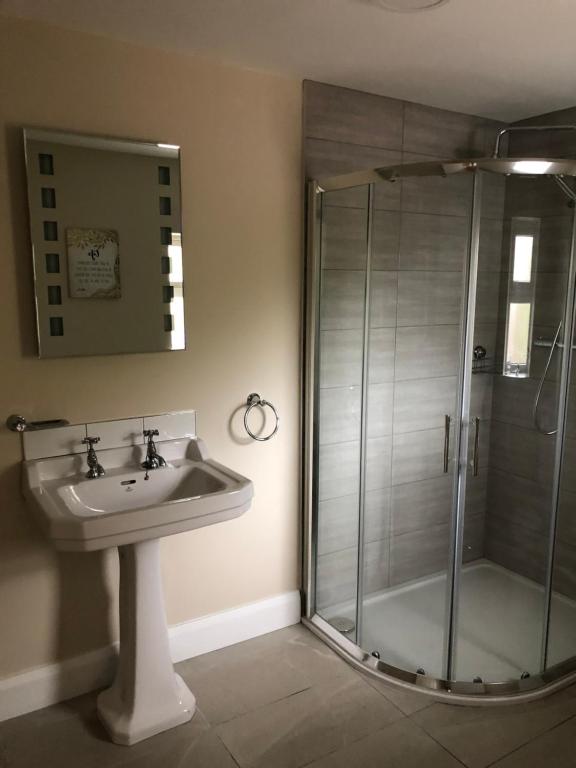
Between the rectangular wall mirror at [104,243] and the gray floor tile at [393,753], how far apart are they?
158cm

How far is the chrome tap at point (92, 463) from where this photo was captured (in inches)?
88.5

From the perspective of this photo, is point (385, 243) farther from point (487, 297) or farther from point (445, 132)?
point (445, 132)

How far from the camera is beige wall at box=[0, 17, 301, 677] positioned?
2090mm

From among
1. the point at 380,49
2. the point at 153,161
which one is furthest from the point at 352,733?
the point at 380,49

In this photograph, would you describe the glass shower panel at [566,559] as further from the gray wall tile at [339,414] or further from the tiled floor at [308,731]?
the gray wall tile at [339,414]

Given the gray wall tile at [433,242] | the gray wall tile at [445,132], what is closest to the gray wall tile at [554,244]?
the gray wall tile at [433,242]

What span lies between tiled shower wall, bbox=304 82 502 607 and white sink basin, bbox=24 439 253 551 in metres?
0.67

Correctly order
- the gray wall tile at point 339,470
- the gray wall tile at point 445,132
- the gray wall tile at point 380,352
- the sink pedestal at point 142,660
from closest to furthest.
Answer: the sink pedestal at point 142,660
the gray wall tile at point 380,352
the gray wall tile at point 339,470
the gray wall tile at point 445,132

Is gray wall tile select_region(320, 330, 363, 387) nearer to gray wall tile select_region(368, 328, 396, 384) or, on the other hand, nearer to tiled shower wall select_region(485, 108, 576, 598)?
gray wall tile select_region(368, 328, 396, 384)

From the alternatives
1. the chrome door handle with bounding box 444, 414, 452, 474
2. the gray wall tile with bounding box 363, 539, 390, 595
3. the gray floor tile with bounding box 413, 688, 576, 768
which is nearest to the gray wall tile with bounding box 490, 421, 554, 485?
the chrome door handle with bounding box 444, 414, 452, 474

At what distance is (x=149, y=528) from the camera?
76.7 inches

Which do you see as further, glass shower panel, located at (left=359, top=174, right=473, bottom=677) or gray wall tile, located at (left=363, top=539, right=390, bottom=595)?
gray wall tile, located at (left=363, top=539, right=390, bottom=595)

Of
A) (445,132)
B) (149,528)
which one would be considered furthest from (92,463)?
(445,132)

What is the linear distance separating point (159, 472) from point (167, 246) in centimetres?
86
